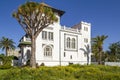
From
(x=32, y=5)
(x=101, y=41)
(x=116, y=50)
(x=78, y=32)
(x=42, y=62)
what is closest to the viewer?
(x=32, y=5)

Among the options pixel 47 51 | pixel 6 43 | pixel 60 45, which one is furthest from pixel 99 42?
pixel 6 43

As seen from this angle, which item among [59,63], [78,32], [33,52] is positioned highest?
[78,32]

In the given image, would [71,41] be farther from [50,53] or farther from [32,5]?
[32,5]

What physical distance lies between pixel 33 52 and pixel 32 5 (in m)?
8.02

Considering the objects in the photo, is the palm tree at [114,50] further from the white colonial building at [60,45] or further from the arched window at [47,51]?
the arched window at [47,51]

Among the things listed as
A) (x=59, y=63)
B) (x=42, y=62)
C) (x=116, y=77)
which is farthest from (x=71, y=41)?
(x=116, y=77)

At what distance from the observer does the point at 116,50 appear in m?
80.1

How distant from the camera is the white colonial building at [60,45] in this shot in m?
45.8

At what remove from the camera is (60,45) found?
49.6m

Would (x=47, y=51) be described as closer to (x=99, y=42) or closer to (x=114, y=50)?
(x=99, y=42)

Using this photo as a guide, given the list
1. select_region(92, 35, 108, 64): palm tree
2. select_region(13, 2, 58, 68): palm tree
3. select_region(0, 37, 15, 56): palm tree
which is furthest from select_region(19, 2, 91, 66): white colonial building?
select_region(0, 37, 15, 56): palm tree

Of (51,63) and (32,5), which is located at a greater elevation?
(32,5)

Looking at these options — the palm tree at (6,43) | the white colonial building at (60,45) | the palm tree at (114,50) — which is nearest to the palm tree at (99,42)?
the white colonial building at (60,45)

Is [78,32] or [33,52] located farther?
[78,32]
